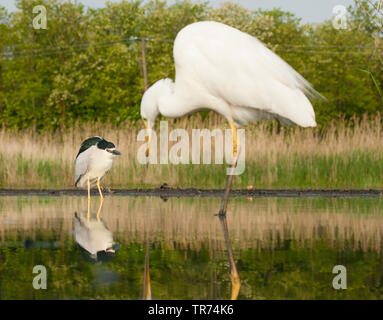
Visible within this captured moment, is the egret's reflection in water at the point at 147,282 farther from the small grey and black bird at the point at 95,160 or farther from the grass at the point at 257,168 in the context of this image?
the grass at the point at 257,168

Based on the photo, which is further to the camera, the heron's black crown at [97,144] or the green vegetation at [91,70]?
the green vegetation at [91,70]

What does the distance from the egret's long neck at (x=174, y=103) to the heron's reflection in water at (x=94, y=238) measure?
2.12 meters

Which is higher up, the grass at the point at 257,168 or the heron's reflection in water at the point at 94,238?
the grass at the point at 257,168

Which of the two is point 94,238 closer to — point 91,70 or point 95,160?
point 95,160

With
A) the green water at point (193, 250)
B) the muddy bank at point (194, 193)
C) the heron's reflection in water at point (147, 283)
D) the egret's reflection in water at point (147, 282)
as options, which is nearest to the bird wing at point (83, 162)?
the green water at point (193, 250)

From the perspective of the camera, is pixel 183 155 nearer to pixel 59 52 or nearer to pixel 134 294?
pixel 134 294

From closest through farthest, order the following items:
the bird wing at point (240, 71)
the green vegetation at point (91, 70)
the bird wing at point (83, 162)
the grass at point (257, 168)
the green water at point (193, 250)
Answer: the green water at point (193, 250) → the bird wing at point (240, 71) → the bird wing at point (83, 162) → the grass at point (257, 168) → the green vegetation at point (91, 70)

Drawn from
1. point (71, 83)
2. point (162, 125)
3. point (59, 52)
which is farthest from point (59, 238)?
point (59, 52)

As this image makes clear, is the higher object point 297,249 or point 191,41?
point 191,41

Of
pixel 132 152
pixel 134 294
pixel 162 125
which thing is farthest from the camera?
pixel 162 125

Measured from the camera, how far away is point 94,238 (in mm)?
7562

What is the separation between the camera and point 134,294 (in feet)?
15.4

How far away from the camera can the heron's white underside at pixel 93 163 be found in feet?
37.3
